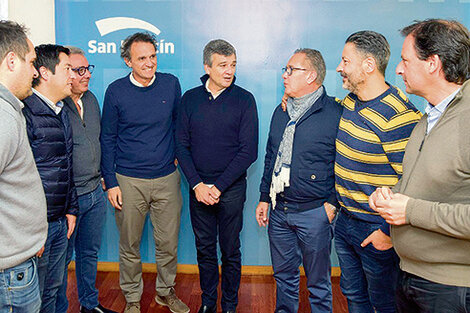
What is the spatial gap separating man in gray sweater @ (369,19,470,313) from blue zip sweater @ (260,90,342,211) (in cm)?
78

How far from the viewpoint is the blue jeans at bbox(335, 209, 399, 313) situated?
217cm

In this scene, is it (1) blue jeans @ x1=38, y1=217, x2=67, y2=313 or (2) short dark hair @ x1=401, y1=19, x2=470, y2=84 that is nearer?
(2) short dark hair @ x1=401, y1=19, x2=470, y2=84

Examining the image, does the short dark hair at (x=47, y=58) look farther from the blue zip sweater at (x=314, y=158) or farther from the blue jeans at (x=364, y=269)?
the blue jeans at (x=364, y=269)

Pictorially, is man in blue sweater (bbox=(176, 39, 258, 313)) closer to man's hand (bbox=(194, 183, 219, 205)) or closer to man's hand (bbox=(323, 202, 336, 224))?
man's hand (bbox=(194, 183, 219, 205))

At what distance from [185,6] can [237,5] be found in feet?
1.41

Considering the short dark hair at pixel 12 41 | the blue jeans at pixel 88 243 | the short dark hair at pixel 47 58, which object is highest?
the short dark hair at pixel 12 41

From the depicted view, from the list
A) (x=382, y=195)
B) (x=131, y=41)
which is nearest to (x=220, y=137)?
(x=131, y=41)

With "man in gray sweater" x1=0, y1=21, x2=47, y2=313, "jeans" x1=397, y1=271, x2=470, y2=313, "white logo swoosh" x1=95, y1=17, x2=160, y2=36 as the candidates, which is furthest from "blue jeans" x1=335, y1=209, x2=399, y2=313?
"white logo swoosh" x1=95, y1=17, x2=160, y2=36

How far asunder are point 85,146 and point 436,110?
2.12m

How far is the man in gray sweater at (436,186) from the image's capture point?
1.49 m

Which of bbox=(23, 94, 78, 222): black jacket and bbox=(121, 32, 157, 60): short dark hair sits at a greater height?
bbox=(121, 32, 157, 60): short dark hair

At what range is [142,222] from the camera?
3209 millimetres

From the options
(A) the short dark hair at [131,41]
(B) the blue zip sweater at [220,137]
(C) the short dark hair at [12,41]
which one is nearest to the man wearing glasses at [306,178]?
(B) the blue zip sweater at [220,137]

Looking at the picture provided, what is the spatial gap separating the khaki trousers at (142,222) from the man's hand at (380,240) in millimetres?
1605
